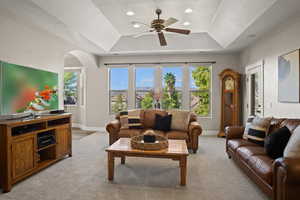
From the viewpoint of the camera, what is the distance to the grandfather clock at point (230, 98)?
579 centimetres

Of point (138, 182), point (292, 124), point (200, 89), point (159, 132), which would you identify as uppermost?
point (200, 89)

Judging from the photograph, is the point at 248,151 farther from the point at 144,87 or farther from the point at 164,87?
the point at 144,87

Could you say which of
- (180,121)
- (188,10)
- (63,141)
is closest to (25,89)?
(63,141)

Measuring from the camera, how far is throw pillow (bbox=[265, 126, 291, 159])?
2.53m

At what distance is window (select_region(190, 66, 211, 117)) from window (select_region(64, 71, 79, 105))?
455cm

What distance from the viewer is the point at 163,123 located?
455 cm

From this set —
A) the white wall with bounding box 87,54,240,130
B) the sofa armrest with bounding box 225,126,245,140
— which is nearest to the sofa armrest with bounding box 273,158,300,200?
the sofa armrest with bounding box 225,126,245,140

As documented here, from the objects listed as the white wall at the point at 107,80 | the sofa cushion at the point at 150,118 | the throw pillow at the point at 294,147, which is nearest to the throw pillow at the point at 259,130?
the throw pillow at the point at 294,147

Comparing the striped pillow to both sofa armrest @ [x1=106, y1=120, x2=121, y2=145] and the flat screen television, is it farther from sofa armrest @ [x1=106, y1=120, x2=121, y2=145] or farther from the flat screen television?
the flat screen television

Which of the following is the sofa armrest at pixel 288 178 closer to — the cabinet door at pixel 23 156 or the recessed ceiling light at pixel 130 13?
the cabinet door at pixel 23 156

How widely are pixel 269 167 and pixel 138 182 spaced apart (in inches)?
67.8

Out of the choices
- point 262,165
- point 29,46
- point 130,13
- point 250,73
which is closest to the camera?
point 262,165

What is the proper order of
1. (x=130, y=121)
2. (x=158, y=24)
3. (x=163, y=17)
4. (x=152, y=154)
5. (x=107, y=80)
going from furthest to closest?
(x=107, y=80) → (x=130, y=121) → (x=163, y=17) → (x=158, y=24) → (x=152, y=154)

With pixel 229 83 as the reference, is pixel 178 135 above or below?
below
